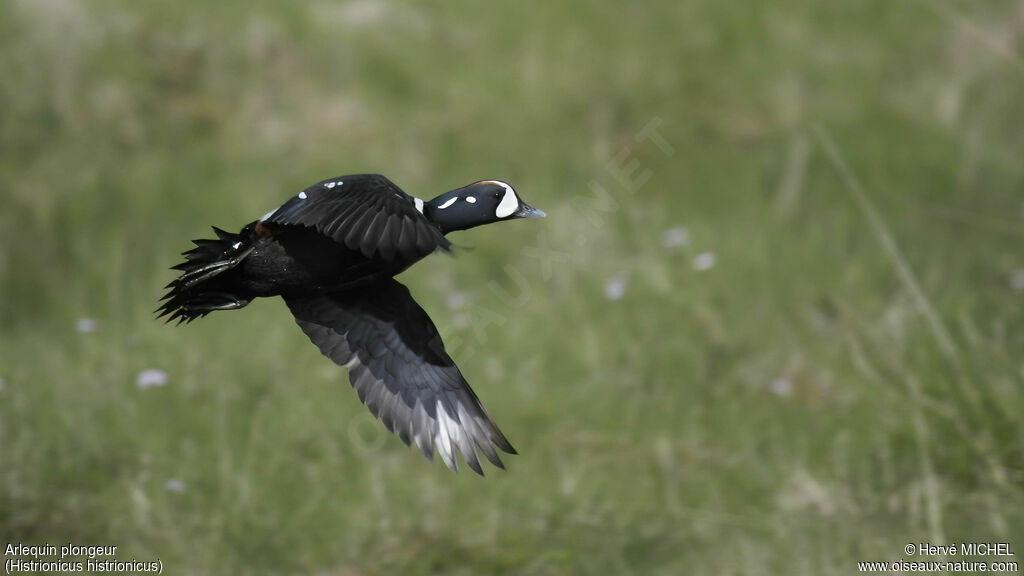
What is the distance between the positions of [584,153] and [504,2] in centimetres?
145

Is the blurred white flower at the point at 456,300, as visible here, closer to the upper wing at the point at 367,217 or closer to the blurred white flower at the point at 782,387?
the blurred white flower at the point at 782,387

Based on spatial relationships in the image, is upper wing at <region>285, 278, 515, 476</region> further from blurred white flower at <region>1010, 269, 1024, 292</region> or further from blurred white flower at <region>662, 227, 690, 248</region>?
blurred white flower at <region>1010, 269, 1024, 292</region>

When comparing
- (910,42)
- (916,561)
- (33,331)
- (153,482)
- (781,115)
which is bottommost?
(916,561)

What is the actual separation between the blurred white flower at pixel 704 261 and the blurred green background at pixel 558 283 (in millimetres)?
19

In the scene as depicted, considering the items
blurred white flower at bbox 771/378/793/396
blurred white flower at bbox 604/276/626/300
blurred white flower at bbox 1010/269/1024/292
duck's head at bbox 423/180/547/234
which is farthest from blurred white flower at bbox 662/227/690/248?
duck's head at bbox 423/180/547/234

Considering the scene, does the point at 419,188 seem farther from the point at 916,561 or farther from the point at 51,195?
the point at 916,561

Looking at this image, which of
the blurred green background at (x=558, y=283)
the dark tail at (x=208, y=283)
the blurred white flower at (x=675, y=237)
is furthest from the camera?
the blurred white flower at (x=675, y=237)

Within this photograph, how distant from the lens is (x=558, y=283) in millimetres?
7812

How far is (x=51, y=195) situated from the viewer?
8258 millimetres

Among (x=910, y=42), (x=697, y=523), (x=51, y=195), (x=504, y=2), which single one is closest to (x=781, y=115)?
(x=910, y=42)

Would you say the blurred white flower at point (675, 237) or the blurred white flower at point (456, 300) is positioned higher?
the blurred white flower at point (675, 237)

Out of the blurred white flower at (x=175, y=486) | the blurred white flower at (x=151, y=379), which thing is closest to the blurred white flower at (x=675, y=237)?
the blurred white flower at (x=151, y=379)

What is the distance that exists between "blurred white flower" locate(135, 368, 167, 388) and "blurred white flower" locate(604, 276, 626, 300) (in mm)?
2683

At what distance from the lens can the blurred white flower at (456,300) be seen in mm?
7617
